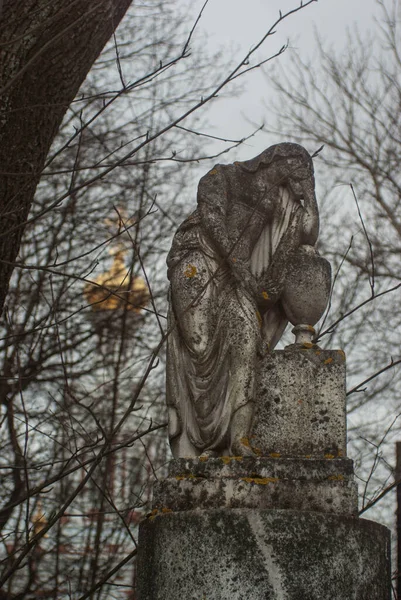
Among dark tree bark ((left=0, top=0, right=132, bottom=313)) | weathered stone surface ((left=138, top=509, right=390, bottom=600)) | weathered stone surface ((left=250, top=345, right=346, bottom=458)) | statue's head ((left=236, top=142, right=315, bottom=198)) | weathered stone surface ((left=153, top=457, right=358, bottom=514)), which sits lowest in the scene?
weathered stone surface ((left=138, top=509, right=390, bottom=600))

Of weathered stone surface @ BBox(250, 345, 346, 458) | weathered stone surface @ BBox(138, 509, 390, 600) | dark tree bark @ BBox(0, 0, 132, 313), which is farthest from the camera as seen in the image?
dark tree bark @ BBox(0, 0, 132, 313)

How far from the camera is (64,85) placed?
22.0 ft

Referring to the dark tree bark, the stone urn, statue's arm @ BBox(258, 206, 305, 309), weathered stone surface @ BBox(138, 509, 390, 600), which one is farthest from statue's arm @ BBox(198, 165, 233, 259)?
weathered stone surface @ BBox(138, 509, 390, 600)

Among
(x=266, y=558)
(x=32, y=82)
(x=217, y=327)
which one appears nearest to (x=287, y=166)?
(x=217, y=327)

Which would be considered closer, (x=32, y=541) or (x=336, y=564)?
(x=336, y=564)

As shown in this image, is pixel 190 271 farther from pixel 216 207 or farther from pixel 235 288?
pixel 216 207

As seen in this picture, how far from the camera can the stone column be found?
4.67m

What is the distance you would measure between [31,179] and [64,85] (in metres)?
1.06

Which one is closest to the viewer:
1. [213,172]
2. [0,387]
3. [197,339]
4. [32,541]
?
[32,541]

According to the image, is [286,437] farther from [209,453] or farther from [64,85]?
[64,85]

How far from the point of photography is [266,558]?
4672 millimetres

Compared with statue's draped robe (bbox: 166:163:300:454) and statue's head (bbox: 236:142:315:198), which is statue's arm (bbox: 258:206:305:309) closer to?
statue's draped robe (bbox: 166:163:300:454)

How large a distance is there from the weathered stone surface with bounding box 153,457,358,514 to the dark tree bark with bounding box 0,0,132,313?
1.84 meters

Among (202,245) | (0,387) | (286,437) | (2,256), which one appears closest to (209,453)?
(286,437)
